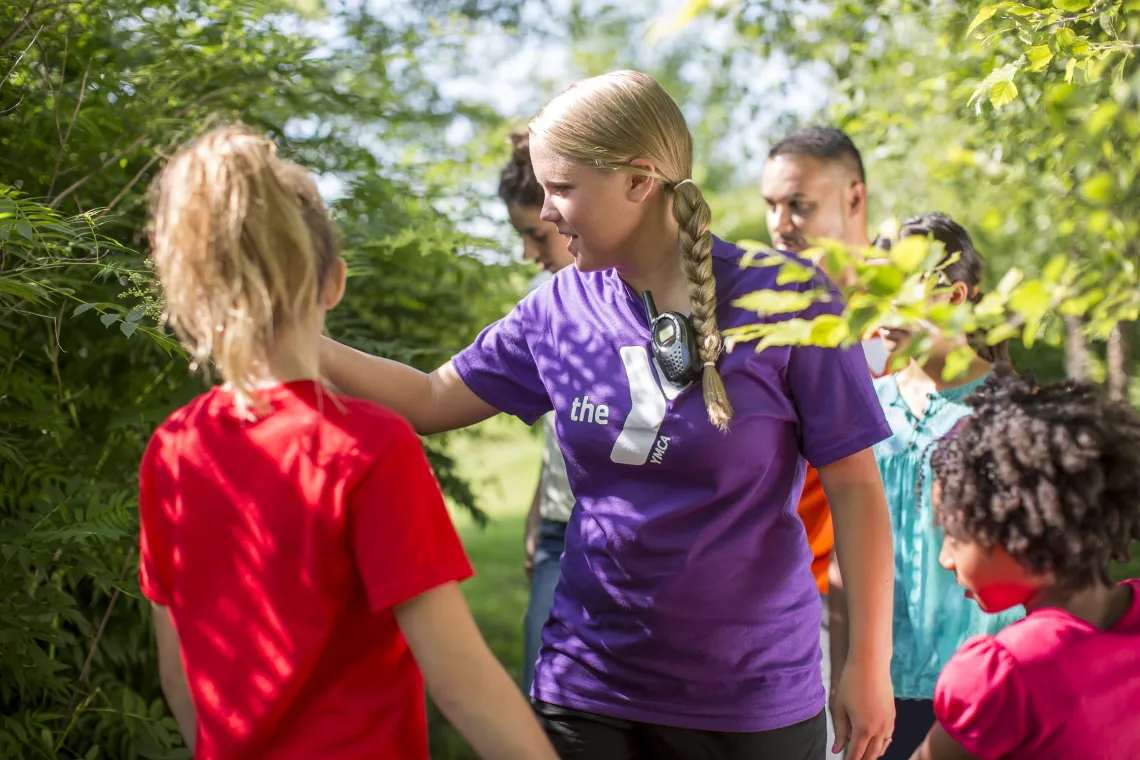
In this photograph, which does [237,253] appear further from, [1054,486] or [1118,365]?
[1118,365]

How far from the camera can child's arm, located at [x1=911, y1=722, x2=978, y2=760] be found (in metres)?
1.77

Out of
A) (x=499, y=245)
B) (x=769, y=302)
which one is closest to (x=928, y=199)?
(x=499, y=245)

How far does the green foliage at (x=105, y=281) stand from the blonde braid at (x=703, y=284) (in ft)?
3.75

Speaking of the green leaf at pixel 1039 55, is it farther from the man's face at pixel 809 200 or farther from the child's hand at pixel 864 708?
the man's face at pixel 809 200

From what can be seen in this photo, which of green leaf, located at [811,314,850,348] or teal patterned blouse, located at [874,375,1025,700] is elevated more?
green leaf, located at [811,314,850,348]

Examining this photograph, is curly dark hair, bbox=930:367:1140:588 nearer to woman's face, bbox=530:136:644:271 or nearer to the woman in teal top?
woman's face, bbox=530:136:644:271

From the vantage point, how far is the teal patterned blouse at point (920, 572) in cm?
310

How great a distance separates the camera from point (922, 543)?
3.18 metres

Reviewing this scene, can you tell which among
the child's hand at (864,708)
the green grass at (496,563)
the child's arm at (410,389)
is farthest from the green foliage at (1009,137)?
the green grass at (496,563)

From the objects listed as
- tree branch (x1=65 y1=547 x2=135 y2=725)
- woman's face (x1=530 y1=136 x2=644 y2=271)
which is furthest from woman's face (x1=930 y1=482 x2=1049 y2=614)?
tree branch (x1=65 y1=547 x2=135 y2=725)

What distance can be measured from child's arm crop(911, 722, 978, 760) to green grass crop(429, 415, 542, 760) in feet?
5.13

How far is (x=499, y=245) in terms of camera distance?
4.70 m

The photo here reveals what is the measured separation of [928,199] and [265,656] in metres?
9.43

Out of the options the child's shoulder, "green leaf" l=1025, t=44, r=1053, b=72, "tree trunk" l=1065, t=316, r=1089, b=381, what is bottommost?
"tree trunk" l=1065, t=316, r=1089, b=381
